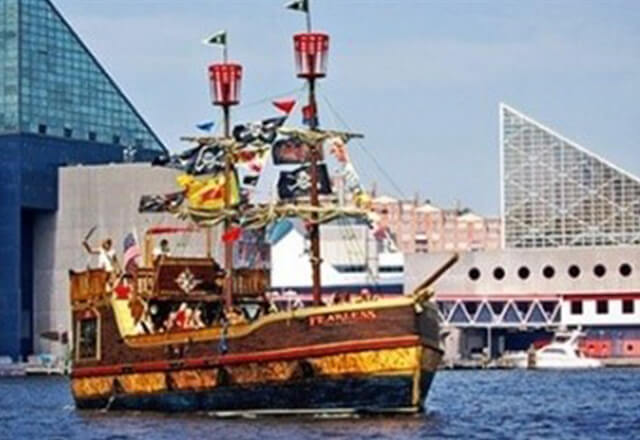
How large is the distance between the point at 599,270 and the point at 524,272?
6764mm

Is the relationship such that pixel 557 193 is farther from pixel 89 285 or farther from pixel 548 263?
pixel 89 285

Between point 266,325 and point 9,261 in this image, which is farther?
point 9,261

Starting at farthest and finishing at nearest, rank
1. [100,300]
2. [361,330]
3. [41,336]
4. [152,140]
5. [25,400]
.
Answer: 1. [152,140]
2. [41,336]
3. [25,400]
4. [100,300]
5. [361,330]

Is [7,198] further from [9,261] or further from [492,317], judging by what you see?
[492,317]

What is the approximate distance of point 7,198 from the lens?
546ft

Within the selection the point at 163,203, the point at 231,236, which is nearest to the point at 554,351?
the point at 163,203

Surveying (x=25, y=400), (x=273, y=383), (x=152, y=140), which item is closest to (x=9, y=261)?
(x=152, y=140)

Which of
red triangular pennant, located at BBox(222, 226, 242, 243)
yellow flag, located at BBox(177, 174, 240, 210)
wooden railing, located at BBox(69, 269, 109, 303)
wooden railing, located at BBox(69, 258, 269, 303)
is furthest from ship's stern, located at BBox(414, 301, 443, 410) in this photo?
wooden railing, located at BBox(69, 269, 109, 303)

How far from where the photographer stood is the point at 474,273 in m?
170

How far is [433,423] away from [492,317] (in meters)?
100.0

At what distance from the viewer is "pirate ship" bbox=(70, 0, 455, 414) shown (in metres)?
68.1

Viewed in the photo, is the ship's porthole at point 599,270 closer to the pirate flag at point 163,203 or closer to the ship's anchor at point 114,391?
the pirate flag at point 163,203

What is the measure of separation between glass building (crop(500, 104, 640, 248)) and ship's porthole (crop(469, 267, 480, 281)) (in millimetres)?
7695

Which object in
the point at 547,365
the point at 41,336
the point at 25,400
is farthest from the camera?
the point at 41,336
